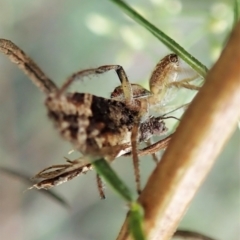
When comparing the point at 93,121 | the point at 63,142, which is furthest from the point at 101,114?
the point at 63,142

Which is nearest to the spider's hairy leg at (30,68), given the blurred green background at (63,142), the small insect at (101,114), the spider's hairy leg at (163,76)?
the small insect at (101,114)

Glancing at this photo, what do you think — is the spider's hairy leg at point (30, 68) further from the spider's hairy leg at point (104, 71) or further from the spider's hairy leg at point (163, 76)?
the spider's hairy leg at point (163, 76)

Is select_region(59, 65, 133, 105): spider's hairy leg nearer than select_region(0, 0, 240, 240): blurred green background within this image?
Yes

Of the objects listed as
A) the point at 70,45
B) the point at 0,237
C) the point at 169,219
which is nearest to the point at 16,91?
the point at 70,45

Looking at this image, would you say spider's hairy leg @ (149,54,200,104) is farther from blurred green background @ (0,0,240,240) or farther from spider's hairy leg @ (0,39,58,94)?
blurred green background @ (0,0,240,240)

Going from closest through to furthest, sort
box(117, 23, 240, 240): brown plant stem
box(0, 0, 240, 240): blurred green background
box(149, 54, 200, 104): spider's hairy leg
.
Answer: box(117, 23, 240, 240): brown plant stem
box(149, 54, 200, 104): spider's hairy leg
box(0, 0, 240, 240): blurred green background

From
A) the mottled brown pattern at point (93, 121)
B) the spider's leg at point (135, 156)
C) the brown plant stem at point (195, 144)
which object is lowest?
the brown plant stem at point (195, 144)

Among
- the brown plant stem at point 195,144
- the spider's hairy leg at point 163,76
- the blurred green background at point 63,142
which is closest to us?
the brown plant stem at point 195,144

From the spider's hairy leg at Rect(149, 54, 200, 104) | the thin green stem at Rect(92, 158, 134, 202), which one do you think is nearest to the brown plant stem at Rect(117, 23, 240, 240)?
the thin green stem at Rect(92, 158, 134, 202)
